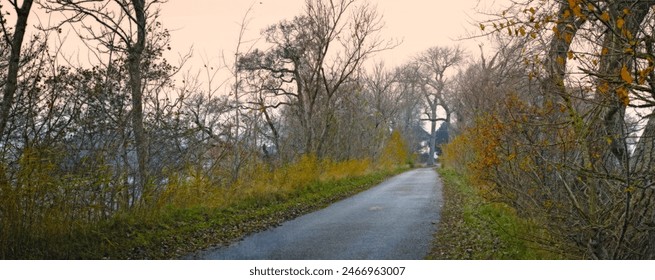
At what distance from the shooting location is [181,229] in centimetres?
707

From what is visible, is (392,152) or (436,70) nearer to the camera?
(392,152)

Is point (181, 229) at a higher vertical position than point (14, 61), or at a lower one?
lower

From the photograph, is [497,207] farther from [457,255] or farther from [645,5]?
[645,5]

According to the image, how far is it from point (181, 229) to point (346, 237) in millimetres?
A: 2305

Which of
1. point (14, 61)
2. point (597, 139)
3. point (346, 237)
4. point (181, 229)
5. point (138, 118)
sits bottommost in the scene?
point (346, 237)

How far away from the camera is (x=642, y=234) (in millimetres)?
4395

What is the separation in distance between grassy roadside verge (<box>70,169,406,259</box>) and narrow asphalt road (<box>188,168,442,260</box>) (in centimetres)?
38

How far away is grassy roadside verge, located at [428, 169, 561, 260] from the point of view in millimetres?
5668

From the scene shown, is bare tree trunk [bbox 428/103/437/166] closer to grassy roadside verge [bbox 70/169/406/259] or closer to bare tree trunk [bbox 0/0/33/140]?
grassy roadside verge [bbox 70/169/406/259]

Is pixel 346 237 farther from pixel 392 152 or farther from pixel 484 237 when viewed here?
pixel 392 152

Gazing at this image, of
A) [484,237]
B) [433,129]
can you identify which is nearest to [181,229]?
[484,237]

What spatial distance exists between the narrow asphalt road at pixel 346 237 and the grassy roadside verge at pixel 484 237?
0.81 ft

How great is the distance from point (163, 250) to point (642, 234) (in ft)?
16.3

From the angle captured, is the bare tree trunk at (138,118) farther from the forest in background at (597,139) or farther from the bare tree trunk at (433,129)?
the bare tree trunk at (433,129)
